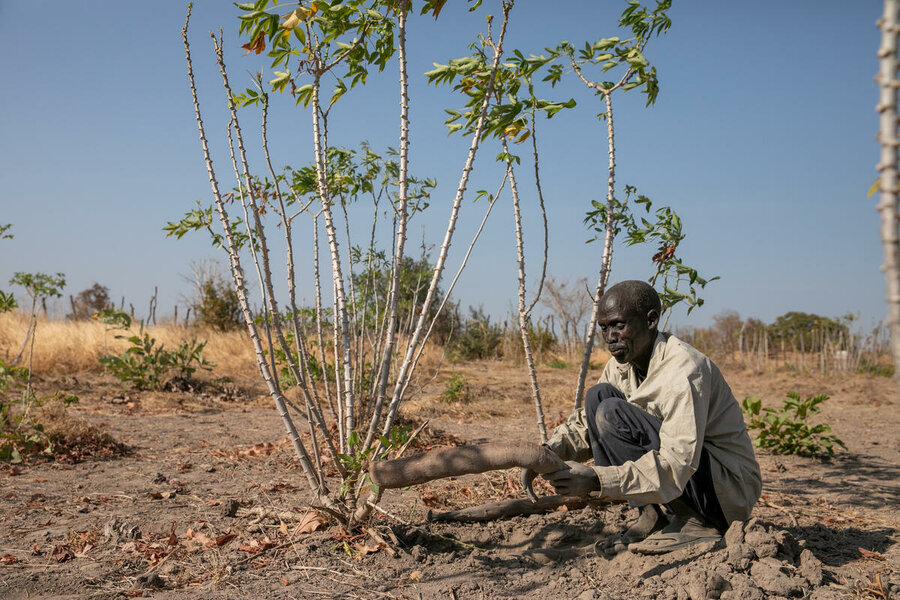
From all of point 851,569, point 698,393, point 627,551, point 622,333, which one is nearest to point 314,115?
point 622,333

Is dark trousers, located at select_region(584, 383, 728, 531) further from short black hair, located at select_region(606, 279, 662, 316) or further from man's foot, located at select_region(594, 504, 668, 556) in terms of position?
short black hair, located at select_region(606, 279, 662, 316)

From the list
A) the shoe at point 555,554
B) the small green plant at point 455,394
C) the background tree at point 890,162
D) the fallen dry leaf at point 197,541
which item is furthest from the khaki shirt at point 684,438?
the small green plant at point 455,394

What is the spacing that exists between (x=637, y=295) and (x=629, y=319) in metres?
0.10

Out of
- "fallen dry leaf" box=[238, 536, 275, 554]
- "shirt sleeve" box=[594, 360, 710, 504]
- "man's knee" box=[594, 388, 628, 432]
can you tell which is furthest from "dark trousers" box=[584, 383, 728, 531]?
"fallen dry leaf" box=[238, 536, 275, 554]

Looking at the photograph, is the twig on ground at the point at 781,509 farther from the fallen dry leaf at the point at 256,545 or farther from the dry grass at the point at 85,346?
the dry grass at the point at 85,346

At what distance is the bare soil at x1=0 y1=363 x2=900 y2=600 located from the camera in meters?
2.37

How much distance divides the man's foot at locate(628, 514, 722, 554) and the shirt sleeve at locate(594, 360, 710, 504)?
0.44 metres

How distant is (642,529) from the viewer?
2.76 metres

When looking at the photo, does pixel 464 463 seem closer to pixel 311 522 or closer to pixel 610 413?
pixel 610 413

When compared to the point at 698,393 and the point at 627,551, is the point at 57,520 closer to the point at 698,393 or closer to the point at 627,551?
the point at 627,551

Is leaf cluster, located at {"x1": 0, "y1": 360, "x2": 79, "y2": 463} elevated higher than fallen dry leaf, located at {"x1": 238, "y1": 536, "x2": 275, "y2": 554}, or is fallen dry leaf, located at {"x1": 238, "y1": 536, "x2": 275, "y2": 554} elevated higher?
leaf cluster, located at {"x1": 0, "y1": 360, "x2": 79, "y2": 463}

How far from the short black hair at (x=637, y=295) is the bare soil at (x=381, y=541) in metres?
0.95

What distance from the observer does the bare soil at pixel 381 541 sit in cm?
237

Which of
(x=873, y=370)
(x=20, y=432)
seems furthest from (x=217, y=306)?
(x=873, y=370)
